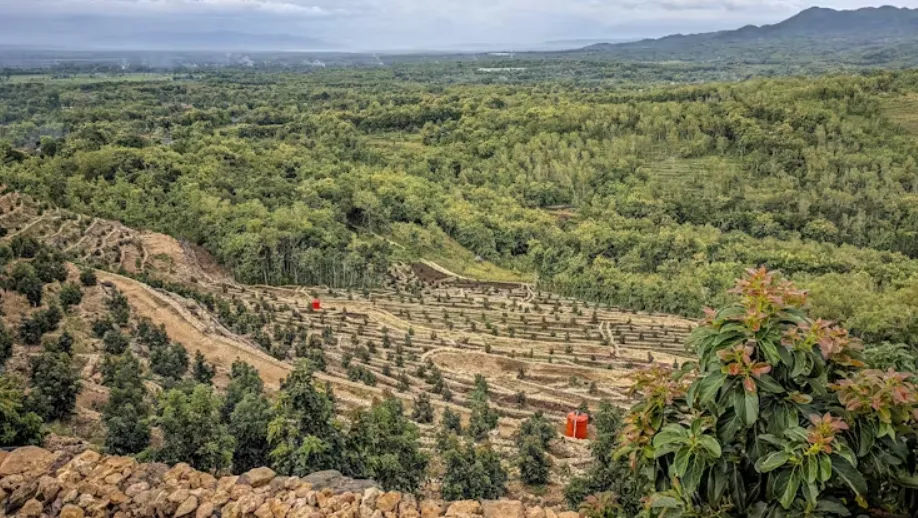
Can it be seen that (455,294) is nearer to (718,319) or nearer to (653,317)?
(653,317)

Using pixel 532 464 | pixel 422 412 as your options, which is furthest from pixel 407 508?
pixel 422 412

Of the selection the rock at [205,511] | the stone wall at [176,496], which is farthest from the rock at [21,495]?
the rock at [205,511]

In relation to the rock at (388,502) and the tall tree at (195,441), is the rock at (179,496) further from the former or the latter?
the tall tree at (195,441)

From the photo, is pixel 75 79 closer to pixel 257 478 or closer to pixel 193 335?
pixel 193 335

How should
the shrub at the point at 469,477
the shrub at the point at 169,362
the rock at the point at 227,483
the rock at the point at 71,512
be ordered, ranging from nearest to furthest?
the rock at the point at 71,512 → the rock at the point at 227,483 → the shrub at the point at 469,477 → the shrub at the point at 169,362

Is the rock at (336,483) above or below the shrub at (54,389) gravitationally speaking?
Result: above

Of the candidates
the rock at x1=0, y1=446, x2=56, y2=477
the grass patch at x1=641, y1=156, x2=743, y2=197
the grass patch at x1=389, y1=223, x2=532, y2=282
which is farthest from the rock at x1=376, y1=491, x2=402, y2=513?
the grass patch at x1=641, y1=156, x2=743, y2=197

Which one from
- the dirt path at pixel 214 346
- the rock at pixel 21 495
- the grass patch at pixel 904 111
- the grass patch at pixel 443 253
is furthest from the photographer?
the grass patch at pixel 904 111
